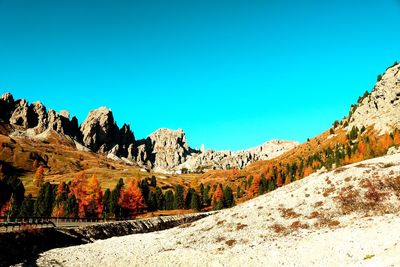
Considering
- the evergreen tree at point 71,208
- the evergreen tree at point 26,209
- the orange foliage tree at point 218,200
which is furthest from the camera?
the orange foliage tree at point 218,200

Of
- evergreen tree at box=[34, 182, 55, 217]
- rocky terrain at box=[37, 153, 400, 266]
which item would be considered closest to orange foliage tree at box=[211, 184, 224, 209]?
evergreen tree at box=[34, 182, 55, 217]

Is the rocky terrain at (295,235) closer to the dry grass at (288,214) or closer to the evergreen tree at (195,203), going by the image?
the dry grass at (288,214)

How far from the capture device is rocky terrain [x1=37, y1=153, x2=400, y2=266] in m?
43.4

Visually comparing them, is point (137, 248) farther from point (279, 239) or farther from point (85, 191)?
point (85, 191)

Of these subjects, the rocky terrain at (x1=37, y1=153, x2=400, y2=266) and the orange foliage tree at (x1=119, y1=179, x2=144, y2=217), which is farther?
the orange foliage tree at (x1=119, y1=179, x2=144, y2=217)

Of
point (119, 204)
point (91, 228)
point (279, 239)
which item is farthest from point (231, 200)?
point (279, 239)

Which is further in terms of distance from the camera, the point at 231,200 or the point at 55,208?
the point at 231,200

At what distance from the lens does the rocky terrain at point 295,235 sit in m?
43.4

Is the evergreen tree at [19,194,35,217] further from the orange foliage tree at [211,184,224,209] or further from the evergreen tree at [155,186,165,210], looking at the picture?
the orange foliage tree at [211,184,224,209]

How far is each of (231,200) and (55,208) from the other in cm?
8521

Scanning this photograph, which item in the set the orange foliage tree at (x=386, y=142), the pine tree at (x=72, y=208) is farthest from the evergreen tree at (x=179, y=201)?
the orange foliage tree at (x=386, y=142)

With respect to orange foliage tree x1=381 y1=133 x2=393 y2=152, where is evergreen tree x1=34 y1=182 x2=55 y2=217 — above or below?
below

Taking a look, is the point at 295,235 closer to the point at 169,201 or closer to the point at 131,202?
the point at 131,202

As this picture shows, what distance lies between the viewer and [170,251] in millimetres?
54875
